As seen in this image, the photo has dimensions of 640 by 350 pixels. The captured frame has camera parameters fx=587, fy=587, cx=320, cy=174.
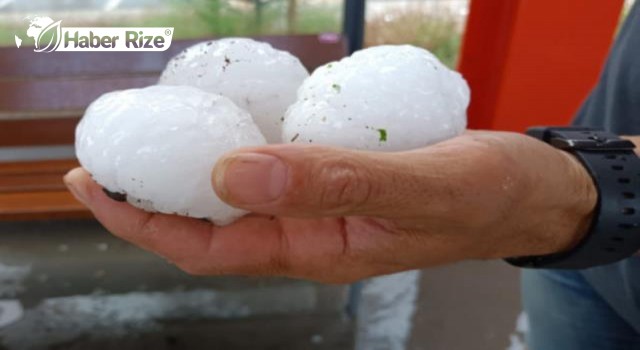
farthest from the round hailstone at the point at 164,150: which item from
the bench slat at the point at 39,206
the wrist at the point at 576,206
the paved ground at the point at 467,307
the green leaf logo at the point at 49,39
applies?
the paved ground at the point at 467,307

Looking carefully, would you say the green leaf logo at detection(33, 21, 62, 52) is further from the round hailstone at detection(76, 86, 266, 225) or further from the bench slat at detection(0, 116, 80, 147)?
the round hailstone at detection(76, 86, 266, 225)

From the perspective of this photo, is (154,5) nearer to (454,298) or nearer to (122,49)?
(122,49)

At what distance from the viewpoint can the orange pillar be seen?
179cm

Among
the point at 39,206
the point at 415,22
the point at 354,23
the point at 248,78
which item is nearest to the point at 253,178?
the point at 248,78

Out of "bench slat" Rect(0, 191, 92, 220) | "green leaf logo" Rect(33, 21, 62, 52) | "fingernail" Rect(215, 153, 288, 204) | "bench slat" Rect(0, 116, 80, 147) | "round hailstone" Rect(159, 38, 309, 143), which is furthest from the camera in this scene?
"bench slat" Rect(0, 116, 80, 147)

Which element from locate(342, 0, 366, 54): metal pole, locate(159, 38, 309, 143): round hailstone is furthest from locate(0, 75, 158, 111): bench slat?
locate(159, 38, 309, 143): round hailstone

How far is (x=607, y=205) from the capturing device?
0.59 meters

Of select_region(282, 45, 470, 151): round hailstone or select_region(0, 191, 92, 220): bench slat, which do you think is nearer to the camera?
select_region(282, 45, 470, 151): round hailstone

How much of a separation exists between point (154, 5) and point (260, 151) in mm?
1567

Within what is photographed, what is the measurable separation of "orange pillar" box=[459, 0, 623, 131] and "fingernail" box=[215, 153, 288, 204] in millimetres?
1585

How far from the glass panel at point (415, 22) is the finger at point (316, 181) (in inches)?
66.9

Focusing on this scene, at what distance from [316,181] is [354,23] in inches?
51.1

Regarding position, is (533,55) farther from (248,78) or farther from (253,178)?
(253,178)

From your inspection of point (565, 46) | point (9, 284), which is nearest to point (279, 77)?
point (9, 284)
